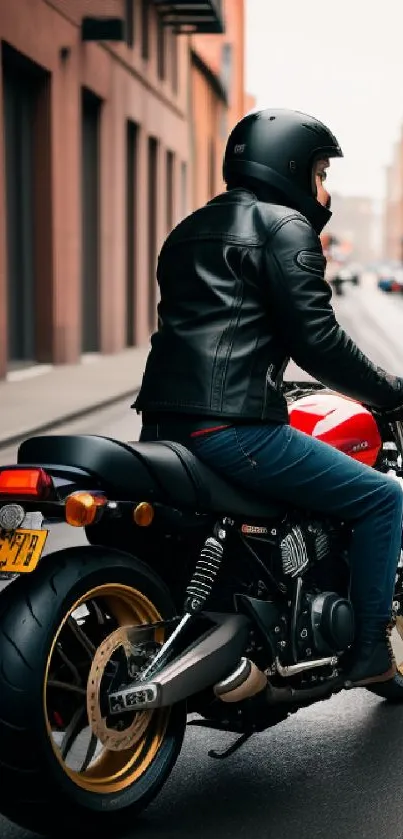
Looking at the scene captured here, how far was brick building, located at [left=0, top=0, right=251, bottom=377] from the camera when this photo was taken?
24.5 m

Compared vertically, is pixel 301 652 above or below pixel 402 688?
above

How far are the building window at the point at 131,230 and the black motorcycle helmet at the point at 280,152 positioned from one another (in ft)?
101

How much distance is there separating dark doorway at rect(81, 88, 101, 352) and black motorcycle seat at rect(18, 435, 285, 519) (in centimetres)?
2633

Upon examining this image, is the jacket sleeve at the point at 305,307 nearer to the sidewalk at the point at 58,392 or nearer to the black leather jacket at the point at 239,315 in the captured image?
the black leather jacket at the point at 239,315

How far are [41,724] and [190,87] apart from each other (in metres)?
45.9

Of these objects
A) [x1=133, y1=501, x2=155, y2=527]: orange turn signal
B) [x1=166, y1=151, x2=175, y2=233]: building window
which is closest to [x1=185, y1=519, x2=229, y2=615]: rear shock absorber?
[x1=133, y1=501, x2=155, y2=527]: orange turn signal

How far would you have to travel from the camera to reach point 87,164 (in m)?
30.2

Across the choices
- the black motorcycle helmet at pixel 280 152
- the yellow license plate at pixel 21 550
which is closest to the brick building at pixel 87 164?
the black motorcycle helmet at pixel 280 152

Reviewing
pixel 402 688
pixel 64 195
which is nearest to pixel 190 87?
pixel 64 195

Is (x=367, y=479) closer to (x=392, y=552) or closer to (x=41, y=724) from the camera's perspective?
(x=392, y=552)

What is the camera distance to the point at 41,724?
3.39m

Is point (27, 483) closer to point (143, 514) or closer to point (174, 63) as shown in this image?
point (143, 514)

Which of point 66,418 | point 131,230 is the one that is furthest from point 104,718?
point 131,230

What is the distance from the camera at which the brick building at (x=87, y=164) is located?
24547mm
